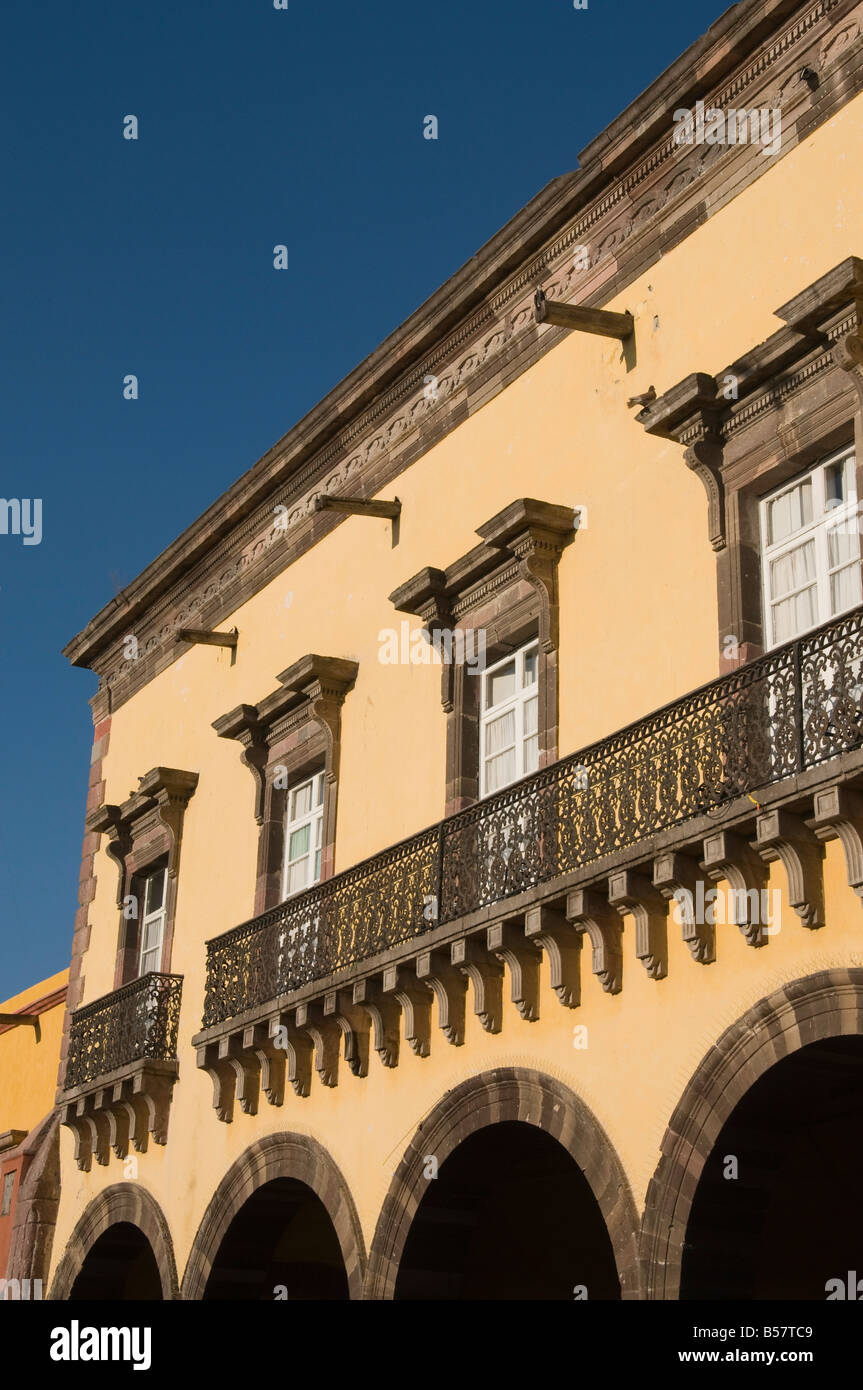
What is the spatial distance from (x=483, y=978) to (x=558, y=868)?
1.22 metres

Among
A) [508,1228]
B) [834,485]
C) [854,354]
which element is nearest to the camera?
[854,354]

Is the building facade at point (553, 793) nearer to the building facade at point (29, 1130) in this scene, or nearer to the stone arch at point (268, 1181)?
the stone arch at point (268, 1181)

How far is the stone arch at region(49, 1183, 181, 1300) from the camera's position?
15.5 meters

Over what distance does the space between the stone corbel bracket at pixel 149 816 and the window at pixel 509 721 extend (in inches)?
206

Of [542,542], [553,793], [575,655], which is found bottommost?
[553,793]

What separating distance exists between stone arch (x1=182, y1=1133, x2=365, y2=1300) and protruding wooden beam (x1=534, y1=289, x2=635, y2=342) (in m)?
6.34

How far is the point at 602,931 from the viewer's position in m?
10.6

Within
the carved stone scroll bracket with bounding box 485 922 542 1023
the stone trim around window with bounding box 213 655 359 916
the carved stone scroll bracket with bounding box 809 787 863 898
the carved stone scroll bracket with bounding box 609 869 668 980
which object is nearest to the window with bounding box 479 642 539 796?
the carved stone scroll bracket with bounding box 485 922 542 1023

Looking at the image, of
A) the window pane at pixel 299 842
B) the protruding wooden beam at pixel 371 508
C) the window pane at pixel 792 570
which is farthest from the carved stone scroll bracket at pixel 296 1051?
the window pane at pixel 792 570

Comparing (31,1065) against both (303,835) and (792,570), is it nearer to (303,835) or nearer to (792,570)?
(303,835)

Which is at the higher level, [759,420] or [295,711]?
[295,711]

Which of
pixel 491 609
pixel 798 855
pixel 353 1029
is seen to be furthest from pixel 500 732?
pixel 798 855

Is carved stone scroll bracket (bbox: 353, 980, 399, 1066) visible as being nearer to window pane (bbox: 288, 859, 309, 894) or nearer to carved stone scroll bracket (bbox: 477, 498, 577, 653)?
window pane (bbox: 288, 859, 309, 894)

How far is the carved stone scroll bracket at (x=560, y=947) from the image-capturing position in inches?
431
